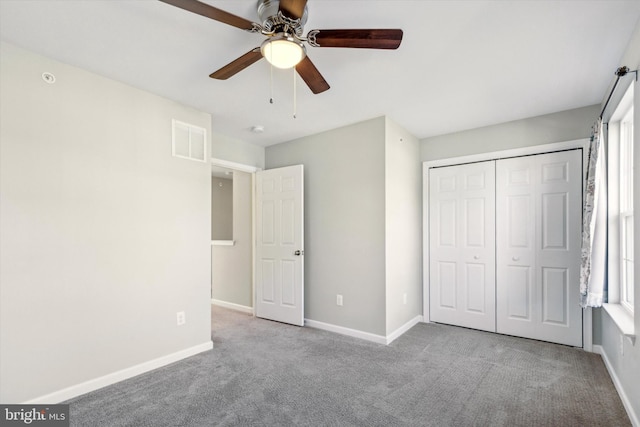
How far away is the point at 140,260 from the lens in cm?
274

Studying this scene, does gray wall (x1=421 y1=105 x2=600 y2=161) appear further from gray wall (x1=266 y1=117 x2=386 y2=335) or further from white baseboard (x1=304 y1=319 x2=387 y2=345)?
white baseboard (x1=304 y1=319 x2=387 y2=345)

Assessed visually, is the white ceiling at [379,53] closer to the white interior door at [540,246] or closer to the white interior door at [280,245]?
the white interior door at [540,246]

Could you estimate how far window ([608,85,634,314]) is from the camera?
8.16 ft

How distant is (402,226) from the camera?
12.5ft

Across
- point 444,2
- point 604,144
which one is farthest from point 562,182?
point 444,2

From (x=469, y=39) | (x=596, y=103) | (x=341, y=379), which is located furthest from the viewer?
(x=596, y=103)

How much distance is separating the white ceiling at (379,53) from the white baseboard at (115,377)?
92.8 inches

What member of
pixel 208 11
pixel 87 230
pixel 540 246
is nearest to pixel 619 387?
pixel 540 246

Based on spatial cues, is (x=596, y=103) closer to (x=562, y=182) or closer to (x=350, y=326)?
(x=562, y=182)

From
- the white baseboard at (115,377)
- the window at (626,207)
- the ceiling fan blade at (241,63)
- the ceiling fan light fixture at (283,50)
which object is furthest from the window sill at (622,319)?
the white baseboard at (115,377)

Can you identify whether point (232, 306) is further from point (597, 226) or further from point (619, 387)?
point (597, 226)

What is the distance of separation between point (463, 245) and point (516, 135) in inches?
54.4

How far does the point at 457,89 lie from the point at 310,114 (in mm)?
1436

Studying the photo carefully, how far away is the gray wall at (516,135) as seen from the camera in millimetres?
3236
